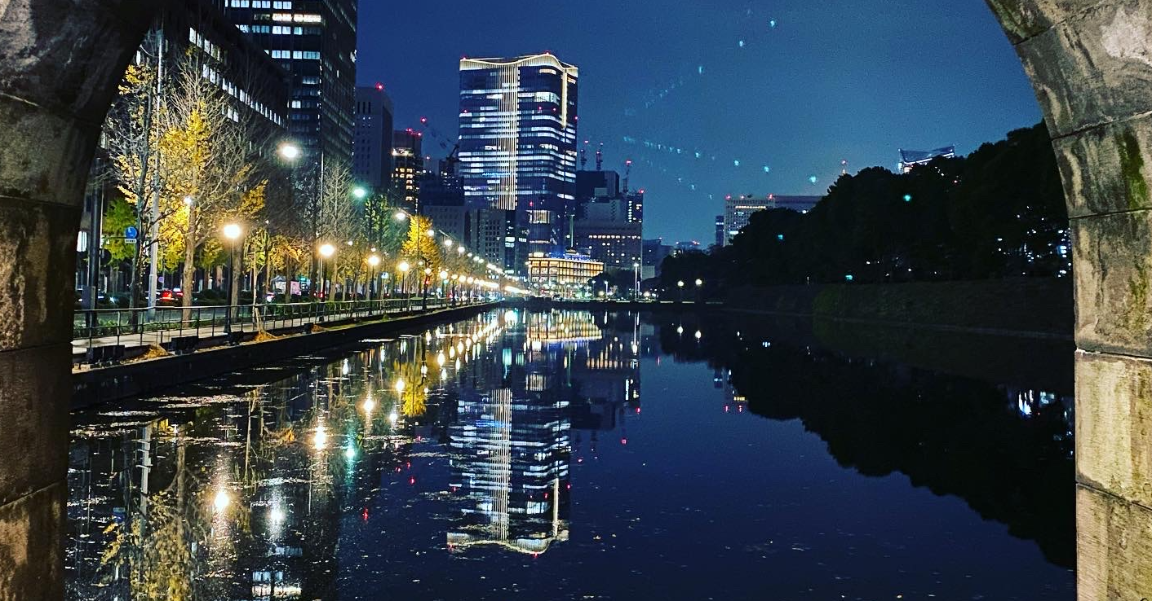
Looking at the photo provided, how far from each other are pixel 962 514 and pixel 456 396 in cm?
1291

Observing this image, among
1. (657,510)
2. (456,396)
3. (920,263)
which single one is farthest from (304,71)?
(657,510)

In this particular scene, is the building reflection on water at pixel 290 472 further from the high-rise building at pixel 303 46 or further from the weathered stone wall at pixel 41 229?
the high-rise building at pixel 303 46

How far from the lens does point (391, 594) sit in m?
6.82

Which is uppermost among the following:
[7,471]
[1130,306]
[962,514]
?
[1130,306]

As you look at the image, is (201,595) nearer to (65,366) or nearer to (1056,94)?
(65,366)

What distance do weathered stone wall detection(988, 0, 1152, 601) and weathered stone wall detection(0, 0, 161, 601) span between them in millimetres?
4074

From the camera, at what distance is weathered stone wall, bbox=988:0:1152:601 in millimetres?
4023

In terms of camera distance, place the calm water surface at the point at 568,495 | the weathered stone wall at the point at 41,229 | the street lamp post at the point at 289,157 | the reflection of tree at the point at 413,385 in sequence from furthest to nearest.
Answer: the street lamp post at the point at 289,157 < the reflection of tree at the point at 413,385 < the calm water surface at the point at 568,495 < the weathered stone wall at the point at 41,229

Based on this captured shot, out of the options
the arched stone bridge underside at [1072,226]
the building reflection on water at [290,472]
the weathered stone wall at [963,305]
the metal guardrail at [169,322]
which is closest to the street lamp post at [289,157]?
the metal guardrail at [169,322]

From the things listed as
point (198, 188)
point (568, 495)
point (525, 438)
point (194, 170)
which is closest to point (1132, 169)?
point (568, 495)

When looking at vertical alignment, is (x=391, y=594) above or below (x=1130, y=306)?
below

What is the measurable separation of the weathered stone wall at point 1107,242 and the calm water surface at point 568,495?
10.1ft

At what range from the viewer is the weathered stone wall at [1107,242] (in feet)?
13.2

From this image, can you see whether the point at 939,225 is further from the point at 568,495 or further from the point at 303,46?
the point at 303,46
